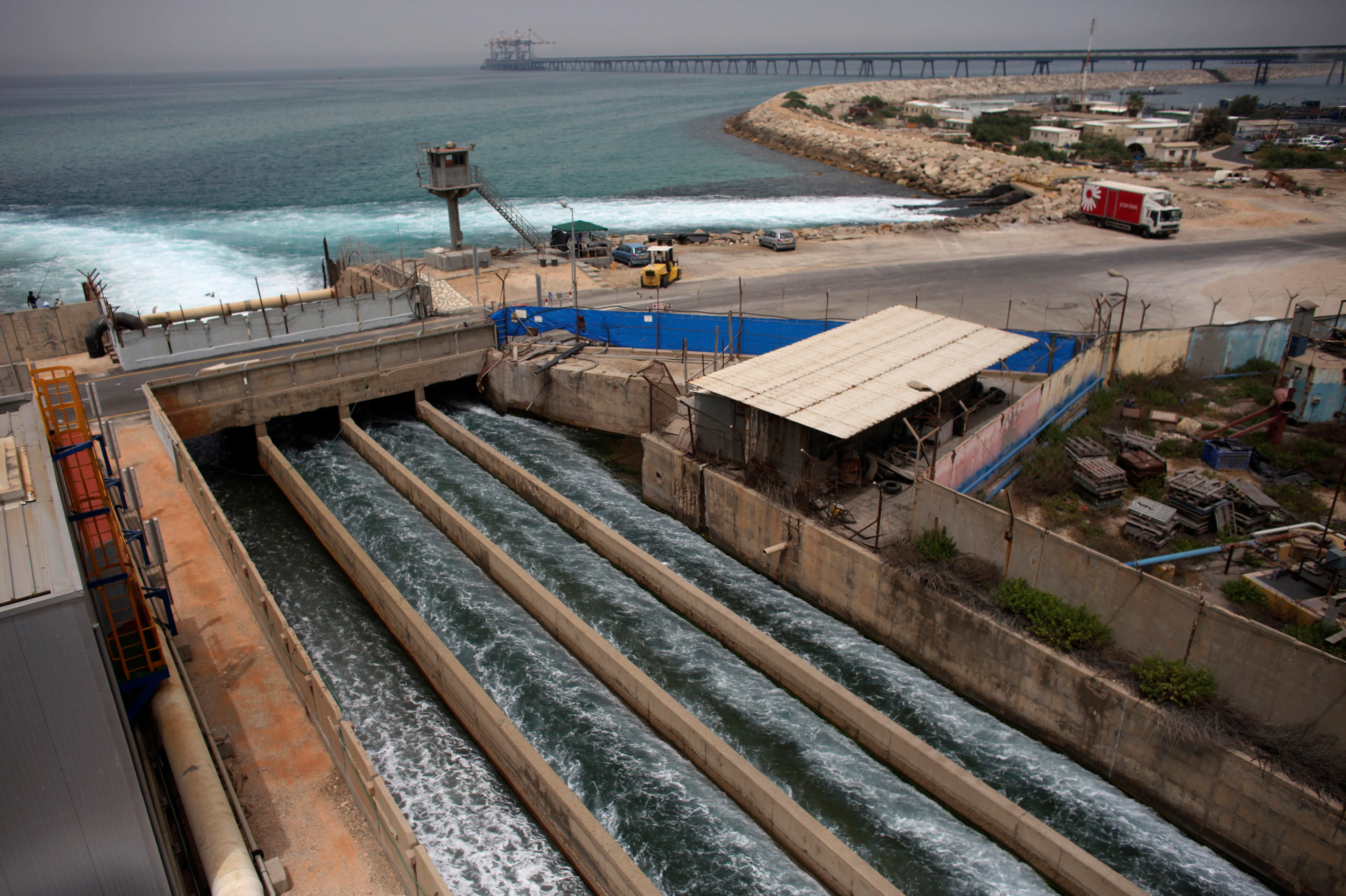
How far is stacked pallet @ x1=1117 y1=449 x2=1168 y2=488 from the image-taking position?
21.5 m

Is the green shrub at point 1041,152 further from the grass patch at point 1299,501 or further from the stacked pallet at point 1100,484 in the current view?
the stacked pallet at point 1100,484

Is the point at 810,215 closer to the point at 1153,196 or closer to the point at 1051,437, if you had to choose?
the point at 1153,196

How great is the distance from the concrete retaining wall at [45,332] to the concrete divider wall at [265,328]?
65 cm

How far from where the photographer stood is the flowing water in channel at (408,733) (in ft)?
49.2

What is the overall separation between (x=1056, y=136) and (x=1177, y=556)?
294 ft

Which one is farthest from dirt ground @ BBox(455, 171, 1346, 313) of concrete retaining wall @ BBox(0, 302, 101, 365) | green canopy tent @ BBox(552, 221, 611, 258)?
concrete retaining wall @ BBox(0, 302, 101, 365)

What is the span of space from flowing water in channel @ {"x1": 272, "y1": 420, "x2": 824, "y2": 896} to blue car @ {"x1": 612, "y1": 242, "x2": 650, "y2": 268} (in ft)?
77.8

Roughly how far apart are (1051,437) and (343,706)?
20103 millimetres

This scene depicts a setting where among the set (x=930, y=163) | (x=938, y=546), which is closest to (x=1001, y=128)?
(x=930, y=163)

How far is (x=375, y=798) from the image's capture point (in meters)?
11.1

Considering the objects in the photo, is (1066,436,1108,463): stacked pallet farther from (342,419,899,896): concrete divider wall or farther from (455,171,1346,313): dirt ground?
(455,171,1346,313): dirt ground

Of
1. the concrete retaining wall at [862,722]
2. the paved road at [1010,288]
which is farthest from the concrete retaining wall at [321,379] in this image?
the concrete retaining wall at [862,722]

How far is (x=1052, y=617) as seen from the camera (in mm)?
17078

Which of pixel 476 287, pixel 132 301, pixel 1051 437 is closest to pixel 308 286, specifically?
pixel 132 301
